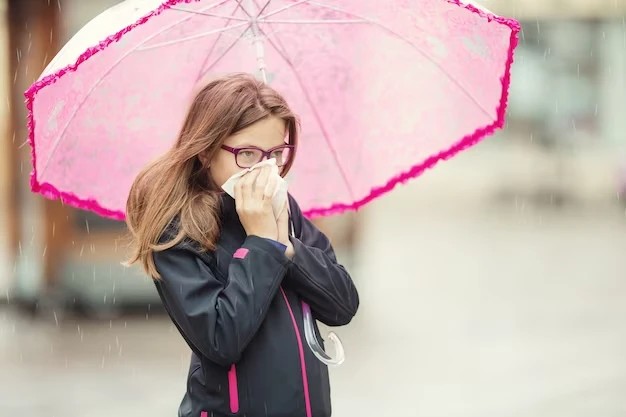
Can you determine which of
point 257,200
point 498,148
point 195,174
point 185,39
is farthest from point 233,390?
point 498,148

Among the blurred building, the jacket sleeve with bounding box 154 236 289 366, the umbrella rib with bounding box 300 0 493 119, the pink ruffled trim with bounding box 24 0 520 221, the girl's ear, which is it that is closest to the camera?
the jacket sleeve with bounding box 154 236 289 366

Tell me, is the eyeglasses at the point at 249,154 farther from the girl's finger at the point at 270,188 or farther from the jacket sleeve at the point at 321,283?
the jacket sleeve at the point at 321,283

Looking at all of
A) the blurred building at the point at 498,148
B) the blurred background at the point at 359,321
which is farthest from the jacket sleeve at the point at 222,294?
the blurred building at the point at 498,148

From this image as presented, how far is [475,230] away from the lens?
16.5 meters

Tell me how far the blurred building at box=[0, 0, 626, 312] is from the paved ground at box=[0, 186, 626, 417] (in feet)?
1.58

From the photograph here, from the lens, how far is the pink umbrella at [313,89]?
9.79 ft

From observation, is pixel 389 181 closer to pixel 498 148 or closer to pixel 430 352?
pixel 430 352

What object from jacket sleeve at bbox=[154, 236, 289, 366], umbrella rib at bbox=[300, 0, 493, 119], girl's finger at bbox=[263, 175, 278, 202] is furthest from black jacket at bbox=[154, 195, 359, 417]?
umbrella rib at bbox=[300, 0, 493, 119]

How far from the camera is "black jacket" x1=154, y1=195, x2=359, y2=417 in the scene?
2256mm

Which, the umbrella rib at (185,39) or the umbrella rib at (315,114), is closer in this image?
the umbrella rib at (185,39)

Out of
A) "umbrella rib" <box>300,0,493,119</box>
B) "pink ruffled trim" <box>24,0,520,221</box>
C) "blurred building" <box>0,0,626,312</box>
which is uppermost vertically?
"blurred building" <box>0,0,626,312</box>

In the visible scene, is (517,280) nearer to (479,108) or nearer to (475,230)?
(475,230)

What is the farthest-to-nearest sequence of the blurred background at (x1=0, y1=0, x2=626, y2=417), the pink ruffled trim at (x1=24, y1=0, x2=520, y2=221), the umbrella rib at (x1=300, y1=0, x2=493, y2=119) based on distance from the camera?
the blurred background at (x1=0, y1=0, x2=626, y2=417) → the umbrella rib at (x1=300, y1=0, x2=493, y2=119) → the pink ruffled trim at (x1=24, y1=0, x2=520, y2=221)

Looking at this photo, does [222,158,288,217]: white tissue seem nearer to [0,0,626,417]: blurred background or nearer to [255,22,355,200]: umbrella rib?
[255,22,355,200]: umbrella rib
